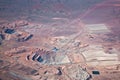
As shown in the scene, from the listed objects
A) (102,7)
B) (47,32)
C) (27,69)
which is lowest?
(27,69)

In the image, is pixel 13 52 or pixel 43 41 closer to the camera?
pixel 13 52

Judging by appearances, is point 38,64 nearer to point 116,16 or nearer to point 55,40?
point 55,40

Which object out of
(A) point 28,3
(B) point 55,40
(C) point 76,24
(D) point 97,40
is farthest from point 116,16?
(A) point 28,3

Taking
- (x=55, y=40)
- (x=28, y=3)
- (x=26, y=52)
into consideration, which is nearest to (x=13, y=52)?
(x=26, y=52)

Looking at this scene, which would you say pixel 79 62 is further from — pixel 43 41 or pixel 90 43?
pixel 43 41

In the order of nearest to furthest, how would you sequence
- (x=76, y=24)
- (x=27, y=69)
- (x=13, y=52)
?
(x=27, y=69) < (x=13, y=52) < (x=76, y=24)

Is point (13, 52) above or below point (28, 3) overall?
below

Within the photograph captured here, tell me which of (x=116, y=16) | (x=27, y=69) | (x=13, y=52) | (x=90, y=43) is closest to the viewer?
(x=27, y=69)
